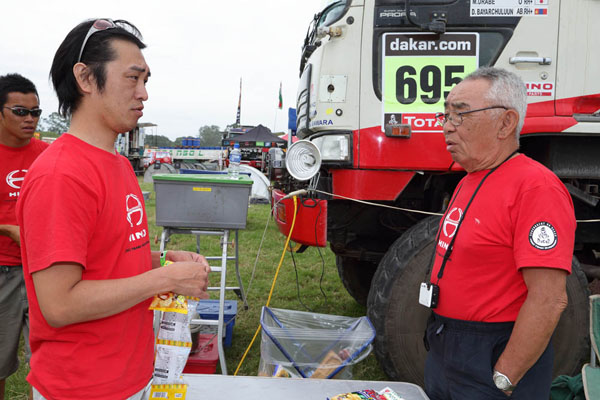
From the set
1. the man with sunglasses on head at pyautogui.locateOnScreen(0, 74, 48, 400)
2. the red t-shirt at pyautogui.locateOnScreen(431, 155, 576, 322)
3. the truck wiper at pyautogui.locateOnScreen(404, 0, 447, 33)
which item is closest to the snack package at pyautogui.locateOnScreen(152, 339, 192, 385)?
the red t-shirt at pyautogui.locateOnScreen(431, 155, 576, 322)

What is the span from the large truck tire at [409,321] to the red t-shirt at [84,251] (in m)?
1.71

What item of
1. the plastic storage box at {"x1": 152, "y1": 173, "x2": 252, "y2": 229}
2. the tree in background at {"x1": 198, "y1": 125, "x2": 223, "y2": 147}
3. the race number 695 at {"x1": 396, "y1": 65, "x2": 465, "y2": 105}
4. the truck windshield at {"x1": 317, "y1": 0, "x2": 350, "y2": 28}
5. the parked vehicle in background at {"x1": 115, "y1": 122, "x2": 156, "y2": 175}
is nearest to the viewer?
the race number 695 at {"x1": 396, "y1": 65, "x2": 465, "y2": 105}

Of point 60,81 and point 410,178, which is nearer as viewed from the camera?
point 60,81

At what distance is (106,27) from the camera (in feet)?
4.40

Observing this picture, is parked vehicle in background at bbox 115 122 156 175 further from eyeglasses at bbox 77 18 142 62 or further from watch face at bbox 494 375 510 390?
watch face at bbox 494 375 510 390

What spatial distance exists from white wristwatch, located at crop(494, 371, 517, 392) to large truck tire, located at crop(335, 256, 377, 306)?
3.07 m

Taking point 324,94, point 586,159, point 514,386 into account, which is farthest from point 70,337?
point 586,159

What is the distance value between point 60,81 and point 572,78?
2891mm

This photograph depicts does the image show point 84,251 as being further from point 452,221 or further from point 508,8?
point 508,8

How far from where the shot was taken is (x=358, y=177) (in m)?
2.91

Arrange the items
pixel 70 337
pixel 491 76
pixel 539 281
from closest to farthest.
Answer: pixel 70 337 → pixel 539 281 → pixel 491 76

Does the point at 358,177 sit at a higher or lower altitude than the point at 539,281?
higher

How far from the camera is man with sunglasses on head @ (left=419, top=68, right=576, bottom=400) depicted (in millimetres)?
1490

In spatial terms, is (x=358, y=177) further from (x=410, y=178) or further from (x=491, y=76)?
(x=491, y=76)
